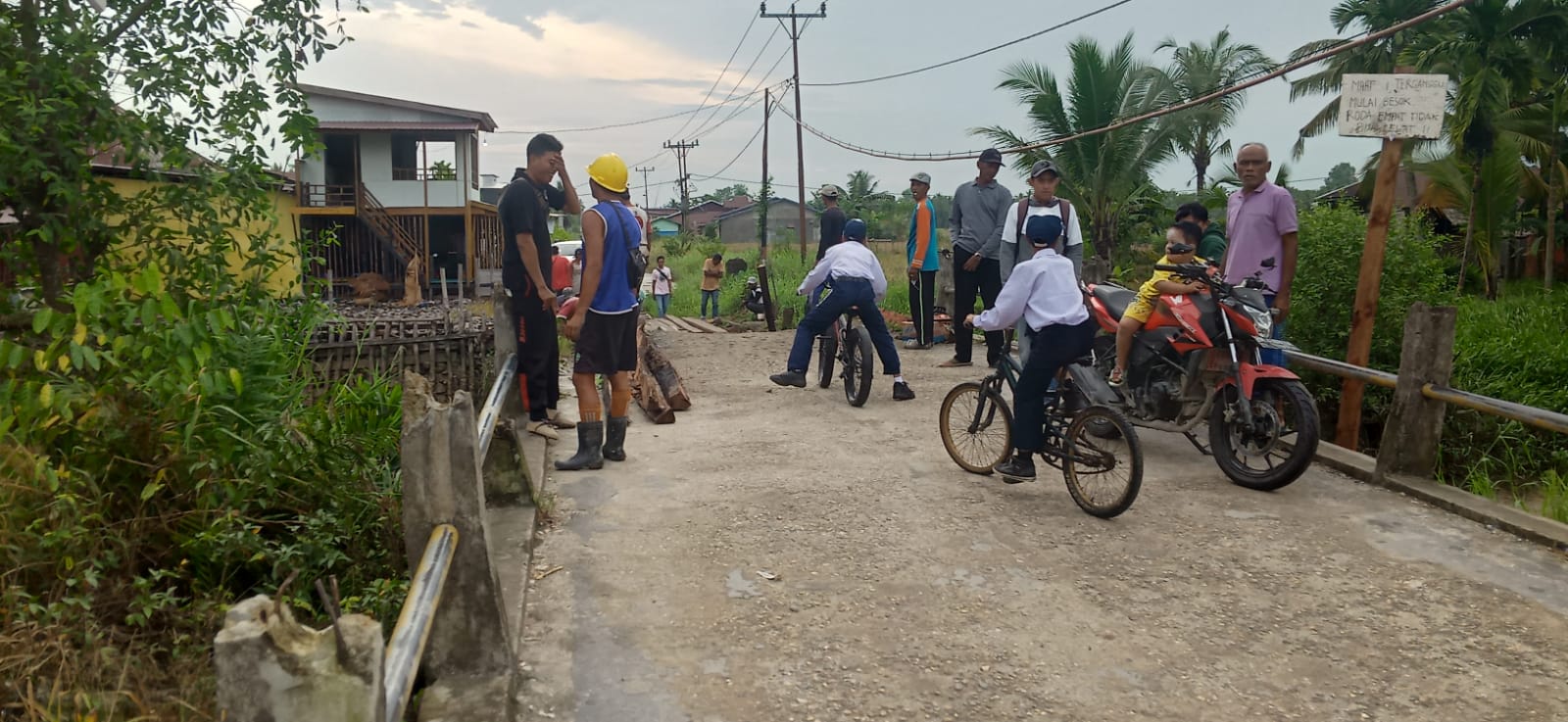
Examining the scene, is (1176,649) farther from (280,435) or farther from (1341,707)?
(280,435)

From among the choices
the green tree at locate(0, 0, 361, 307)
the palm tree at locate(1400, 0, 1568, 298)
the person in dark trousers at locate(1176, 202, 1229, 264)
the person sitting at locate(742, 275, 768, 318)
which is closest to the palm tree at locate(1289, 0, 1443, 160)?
the palm tree at locate(1400, 0, 1568, 298)

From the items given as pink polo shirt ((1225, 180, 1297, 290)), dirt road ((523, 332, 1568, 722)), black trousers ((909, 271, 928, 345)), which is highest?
pink polo shirt ((1225, 180, 1297, 290))

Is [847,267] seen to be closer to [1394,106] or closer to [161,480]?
[1394,106]

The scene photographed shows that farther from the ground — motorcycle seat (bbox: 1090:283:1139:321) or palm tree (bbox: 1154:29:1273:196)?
palm tree (bbox: 1154:29:1273:196)

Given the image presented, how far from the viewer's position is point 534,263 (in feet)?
21.4

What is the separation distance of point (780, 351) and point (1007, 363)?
20.2 ft

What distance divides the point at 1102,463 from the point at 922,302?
6.21 m

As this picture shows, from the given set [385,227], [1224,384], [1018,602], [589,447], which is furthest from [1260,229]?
[385,227]

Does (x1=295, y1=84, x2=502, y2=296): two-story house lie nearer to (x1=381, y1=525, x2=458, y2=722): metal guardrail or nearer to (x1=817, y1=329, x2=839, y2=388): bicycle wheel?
(x1=817, y1=329, x2=839, y2=388): bicycle wheel

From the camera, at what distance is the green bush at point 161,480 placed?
3.19m

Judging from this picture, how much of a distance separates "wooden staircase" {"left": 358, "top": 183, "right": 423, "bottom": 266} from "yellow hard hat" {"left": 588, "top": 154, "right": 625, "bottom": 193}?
864 inches

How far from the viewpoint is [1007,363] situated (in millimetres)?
6000

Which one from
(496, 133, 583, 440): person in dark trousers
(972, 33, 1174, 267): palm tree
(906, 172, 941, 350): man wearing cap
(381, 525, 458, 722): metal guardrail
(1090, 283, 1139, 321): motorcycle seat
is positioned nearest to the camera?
(381, 525, 458, 722): metal guardrail

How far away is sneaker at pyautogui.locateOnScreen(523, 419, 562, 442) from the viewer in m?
6.85
